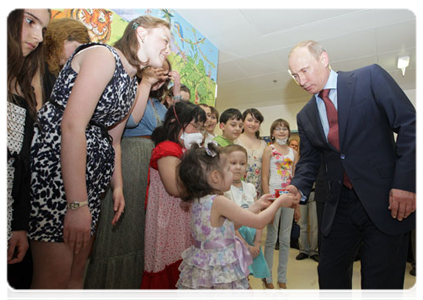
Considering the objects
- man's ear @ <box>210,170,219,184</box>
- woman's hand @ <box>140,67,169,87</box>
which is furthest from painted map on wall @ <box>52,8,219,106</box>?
man's ear @ <box>210,170,219,184</box>

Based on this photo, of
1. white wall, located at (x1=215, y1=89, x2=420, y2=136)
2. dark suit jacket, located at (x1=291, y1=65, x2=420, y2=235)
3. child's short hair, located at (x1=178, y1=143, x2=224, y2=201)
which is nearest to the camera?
dark suit jacket, located at (x1=291, y1=65, x2=420, y2=235)

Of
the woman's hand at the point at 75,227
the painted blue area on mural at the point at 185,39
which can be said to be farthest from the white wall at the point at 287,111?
the woman's hand at the point at 75,227

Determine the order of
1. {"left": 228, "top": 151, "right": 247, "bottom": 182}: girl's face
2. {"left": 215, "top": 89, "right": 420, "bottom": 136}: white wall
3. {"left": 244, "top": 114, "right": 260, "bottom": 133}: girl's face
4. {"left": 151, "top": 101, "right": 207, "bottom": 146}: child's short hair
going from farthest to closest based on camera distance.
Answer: {"left": 215, "top": 89, "right": 420, "bottom": 136}: white wall → {"left": 244, "top": 114, "right": 260, "bottom": 133}: girl's face → {"left": 228, "top": 151, "right": 247, "bottom": 182}: girl's face → {"left": 151, "top": 101, "right": 207, "bottom": 146}: child's short hair

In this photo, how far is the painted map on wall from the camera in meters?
1.17

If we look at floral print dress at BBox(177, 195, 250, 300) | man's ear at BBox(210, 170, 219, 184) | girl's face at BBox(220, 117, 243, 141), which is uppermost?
girl's face at BBox(220, 117, 243, 141)

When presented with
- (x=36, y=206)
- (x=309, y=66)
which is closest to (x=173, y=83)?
(x=309, y=66)

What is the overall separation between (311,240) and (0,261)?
253 cm

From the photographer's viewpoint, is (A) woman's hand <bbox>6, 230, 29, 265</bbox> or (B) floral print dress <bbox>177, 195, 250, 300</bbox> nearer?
(A) woman's hand <bbox>6, 230, 29, 265</bbox>

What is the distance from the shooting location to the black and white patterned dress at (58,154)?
70cm

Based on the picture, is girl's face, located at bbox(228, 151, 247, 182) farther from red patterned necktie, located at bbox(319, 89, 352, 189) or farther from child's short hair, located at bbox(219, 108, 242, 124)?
red patterned necktie, located at bbox(319, 89, 352, 189)

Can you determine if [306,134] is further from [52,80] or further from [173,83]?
[52,80]

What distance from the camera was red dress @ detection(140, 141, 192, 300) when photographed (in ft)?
3.85

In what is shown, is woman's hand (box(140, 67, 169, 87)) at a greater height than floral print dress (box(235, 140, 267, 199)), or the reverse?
woman's hand (box(140, 67, 169, 87))

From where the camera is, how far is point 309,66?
1210 mm
